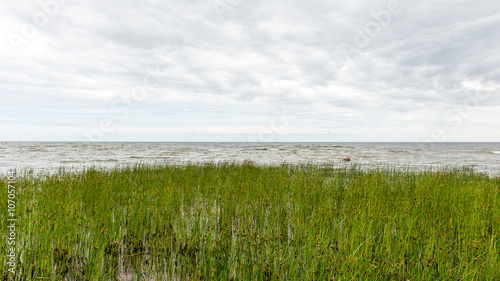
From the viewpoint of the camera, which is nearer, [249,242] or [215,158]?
[249,242]

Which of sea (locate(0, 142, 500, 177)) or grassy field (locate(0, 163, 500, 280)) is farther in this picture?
sea (locate(0, 142, 500, 177))

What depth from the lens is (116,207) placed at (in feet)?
19.7

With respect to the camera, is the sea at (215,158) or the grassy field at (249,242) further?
the sea at (215,158)

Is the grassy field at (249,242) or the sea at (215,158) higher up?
the grassy field at (249,242)

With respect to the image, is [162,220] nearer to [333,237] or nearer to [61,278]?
[61,278]

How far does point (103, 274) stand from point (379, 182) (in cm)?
965

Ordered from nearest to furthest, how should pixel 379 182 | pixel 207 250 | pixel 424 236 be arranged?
pixel 207 250
pixel 424 236
pixel 379 182

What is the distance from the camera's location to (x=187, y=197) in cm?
780

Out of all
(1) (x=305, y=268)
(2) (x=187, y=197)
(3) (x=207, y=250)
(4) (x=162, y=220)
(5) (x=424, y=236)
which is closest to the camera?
(1) (x=305, y=268)

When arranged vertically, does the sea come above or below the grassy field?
below

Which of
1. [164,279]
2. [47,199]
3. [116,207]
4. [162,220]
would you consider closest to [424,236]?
[164,279]

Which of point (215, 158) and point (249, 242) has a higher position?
point (249, 242)

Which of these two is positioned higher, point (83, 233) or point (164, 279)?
point (83, 233)

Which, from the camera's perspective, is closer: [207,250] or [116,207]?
[207,250]
